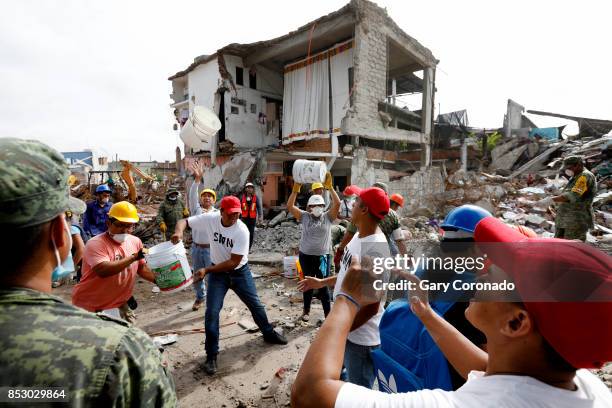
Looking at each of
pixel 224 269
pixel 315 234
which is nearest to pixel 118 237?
pixel 224 269

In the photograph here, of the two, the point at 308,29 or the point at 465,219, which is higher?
the point at 308,29

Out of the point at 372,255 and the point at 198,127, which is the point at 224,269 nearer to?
the point at 372,255

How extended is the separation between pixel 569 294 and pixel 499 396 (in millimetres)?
269

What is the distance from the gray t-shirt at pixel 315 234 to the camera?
4.30m

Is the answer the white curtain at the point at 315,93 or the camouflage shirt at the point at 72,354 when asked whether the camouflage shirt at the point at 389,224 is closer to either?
the camouflage shirt at the point at 72,354

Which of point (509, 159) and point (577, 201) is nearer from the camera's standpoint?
point (577, 201)

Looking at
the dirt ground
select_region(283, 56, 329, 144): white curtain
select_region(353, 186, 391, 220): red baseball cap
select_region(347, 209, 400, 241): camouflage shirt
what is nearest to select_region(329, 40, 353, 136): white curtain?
select_region(283, 56, 329, 144): white curtain

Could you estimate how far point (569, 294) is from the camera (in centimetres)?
66

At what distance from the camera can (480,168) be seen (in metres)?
15.7

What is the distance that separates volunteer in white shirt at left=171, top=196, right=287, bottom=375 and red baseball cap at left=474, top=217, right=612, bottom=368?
283 cm

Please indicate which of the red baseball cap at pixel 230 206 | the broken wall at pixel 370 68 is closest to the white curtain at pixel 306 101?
the broken wall at pixel 370 68

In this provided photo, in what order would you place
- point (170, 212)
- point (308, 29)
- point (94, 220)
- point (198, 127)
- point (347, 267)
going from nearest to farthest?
point (347, 267) < point (94, 220) < point (170, 212) < point (198, 127) < point (308, 29)

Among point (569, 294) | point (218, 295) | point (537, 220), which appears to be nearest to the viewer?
point (569, 294)

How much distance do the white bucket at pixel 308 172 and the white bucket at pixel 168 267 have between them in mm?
2284
